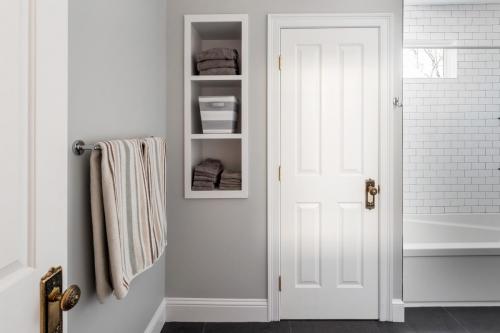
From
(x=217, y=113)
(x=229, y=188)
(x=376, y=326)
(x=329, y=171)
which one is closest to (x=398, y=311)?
(x=376, y=326)

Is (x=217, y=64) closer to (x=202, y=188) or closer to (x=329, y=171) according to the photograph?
(x=202, y=188)

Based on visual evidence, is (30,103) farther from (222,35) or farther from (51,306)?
(222,35)

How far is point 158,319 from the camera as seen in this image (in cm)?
251

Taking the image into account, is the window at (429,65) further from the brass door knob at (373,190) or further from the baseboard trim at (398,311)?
the baseboard trim at (398,311)

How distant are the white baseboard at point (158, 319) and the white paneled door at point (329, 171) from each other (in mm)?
787

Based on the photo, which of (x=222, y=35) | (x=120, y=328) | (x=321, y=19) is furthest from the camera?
(x=222, y=35)

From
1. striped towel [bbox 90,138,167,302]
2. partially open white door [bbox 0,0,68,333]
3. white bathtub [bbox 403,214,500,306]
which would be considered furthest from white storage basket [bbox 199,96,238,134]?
partially open white door [bbox 0,0,68,333]

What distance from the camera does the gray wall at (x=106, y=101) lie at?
1.41 metres

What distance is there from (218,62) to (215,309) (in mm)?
1655

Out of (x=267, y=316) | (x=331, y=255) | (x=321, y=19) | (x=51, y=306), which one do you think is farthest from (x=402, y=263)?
(x=51, y=306)

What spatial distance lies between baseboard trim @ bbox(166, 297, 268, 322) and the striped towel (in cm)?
94

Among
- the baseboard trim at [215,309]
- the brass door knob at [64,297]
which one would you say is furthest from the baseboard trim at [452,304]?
the brass door knob at [64,297]

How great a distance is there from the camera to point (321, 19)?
2619mm

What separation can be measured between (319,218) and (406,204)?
52.2 inches
